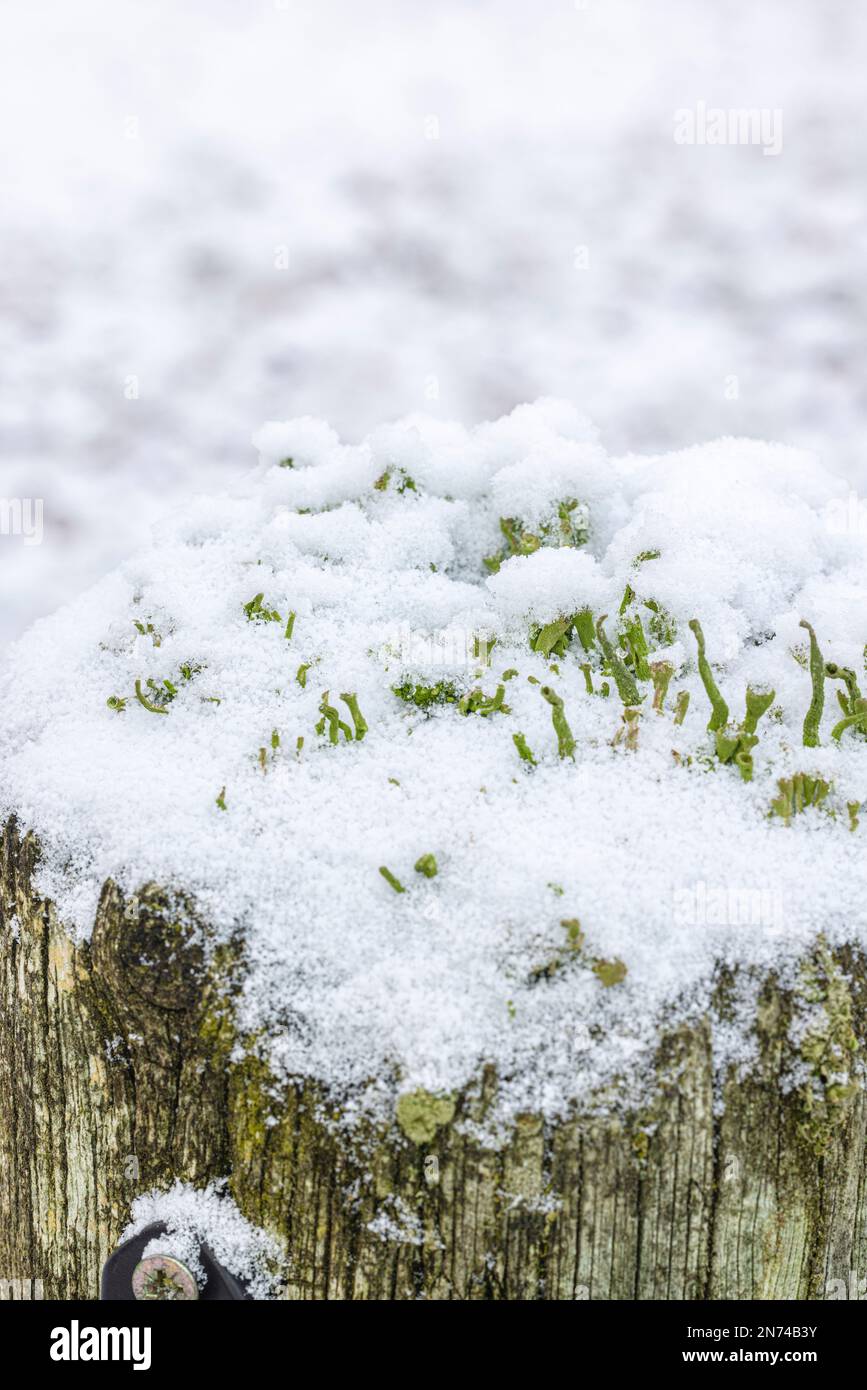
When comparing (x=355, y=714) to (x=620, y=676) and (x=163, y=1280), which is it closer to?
(x=620, y=676)

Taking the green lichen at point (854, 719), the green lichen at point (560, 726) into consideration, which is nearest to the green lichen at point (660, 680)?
the green lichen at point (560, 726)

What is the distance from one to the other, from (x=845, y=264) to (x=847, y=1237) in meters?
6.84

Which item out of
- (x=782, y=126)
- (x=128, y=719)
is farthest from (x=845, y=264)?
(x=128, y=719)

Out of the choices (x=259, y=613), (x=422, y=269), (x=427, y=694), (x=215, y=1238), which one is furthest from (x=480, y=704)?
(x=422, y=269)

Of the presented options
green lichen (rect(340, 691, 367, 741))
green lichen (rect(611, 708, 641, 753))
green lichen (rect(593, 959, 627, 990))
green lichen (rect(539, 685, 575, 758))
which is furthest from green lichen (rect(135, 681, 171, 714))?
Answer: green lichen (rect(593, 959, 627, 990))

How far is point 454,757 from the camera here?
1665mm

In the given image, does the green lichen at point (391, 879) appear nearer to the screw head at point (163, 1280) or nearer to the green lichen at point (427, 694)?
the green lichen at point (427, 694)

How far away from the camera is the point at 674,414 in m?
6.56

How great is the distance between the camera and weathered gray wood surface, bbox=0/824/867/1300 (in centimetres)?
134

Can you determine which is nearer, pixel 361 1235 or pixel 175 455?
pixel 361 1235

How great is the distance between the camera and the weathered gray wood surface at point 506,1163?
52.7 inches

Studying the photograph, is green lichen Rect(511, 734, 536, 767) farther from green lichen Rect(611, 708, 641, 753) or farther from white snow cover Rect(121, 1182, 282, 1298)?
white snow cover Rect(121, 1182, 282, 1298)

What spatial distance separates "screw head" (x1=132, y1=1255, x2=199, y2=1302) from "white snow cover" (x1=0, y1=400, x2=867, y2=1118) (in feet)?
1.13

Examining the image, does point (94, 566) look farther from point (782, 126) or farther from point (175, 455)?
point (782, 126)
